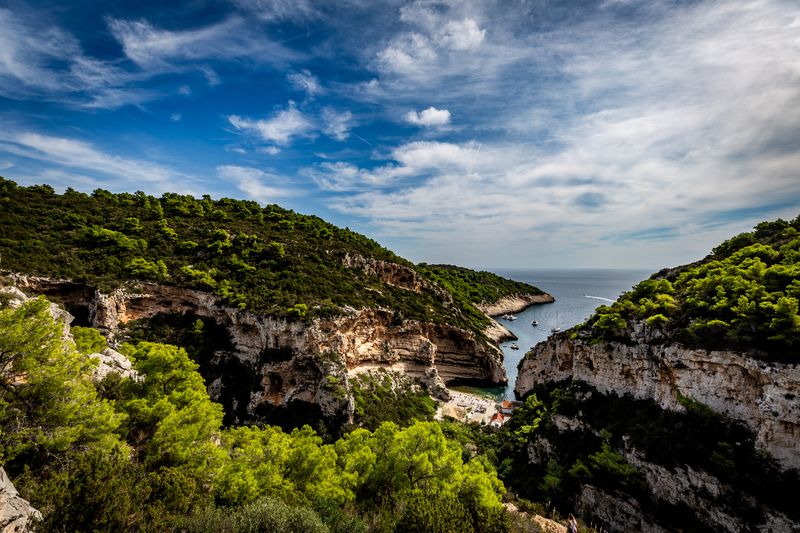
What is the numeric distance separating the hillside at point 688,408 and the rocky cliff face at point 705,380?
0.21ft

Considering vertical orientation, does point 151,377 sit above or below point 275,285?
below

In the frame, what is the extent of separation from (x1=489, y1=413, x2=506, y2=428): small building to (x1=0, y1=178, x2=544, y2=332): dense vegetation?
714 inches

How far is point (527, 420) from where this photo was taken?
34.5 meters

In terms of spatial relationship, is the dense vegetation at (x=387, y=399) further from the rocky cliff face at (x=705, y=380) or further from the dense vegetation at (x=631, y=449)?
the rocky cliff face at (x=705, y=380)

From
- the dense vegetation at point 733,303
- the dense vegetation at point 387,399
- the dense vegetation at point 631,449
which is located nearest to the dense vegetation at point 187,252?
the dense vegetation at point 387,399

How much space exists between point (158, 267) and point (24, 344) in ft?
99.8

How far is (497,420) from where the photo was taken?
42.8m

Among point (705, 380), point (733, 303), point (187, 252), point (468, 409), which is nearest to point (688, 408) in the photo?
point (705, 380)

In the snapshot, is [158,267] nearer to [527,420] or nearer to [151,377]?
[151,377]

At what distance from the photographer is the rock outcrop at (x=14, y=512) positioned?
8.80m

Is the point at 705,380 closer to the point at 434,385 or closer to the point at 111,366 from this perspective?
the point at 434,385

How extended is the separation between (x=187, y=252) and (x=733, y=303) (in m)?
55.8

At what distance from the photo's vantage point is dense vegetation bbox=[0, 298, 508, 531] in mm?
11125

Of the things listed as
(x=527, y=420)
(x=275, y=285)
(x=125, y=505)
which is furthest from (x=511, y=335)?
(x=125, y=505)
